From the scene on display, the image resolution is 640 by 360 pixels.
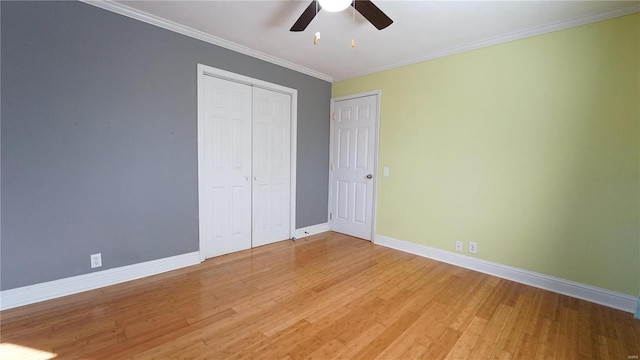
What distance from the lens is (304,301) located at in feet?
7.38

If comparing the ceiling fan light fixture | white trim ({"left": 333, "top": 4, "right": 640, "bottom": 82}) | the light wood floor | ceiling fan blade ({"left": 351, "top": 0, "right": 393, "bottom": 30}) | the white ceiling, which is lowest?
the light wood floor

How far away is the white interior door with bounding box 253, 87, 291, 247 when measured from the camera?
3537 millimetres

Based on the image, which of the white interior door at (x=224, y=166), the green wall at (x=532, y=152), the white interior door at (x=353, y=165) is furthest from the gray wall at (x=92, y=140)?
the green wall at (x=532, y=152)

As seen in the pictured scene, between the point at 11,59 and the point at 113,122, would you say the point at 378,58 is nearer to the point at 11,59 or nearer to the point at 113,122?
the point at 113,122

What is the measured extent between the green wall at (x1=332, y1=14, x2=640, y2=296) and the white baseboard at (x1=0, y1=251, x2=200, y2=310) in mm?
2796

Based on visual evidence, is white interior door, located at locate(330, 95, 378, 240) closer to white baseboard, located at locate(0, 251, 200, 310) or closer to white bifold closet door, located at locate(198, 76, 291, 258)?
white bifold closet door, located at locate(198, 76, 291, 258)

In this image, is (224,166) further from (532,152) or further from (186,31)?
(532,152)

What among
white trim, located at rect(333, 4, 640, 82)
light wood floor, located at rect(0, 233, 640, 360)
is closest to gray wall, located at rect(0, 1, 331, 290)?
light wood floor, located at rect(0, 233, 640, 360)

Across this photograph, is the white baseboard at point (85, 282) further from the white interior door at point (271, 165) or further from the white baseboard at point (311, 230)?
the white baseboard at point (311, 230)

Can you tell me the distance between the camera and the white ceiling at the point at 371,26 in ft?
7.28

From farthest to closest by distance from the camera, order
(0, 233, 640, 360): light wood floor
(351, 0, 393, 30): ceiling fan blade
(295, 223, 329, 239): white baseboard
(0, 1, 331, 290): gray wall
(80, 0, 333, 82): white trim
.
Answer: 1. (295, 223, 329, 239): white baseboard
2. (80, 0, 333, 82): white trim
3. (0, 1, 331, 290): gray wall
4. (351, 0, 393, 30): ceiling fan blade
5. (0, 233, 640, 360): light wood floor

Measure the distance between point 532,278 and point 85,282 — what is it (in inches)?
163

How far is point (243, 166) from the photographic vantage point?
341 centimetres

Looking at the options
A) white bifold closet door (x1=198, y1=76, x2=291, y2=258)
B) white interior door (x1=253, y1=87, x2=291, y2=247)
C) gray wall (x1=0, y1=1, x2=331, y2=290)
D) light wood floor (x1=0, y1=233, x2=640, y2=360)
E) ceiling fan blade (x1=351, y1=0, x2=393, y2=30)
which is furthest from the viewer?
white interior door (x1=253, y1=87, x2=291, y2=247)
